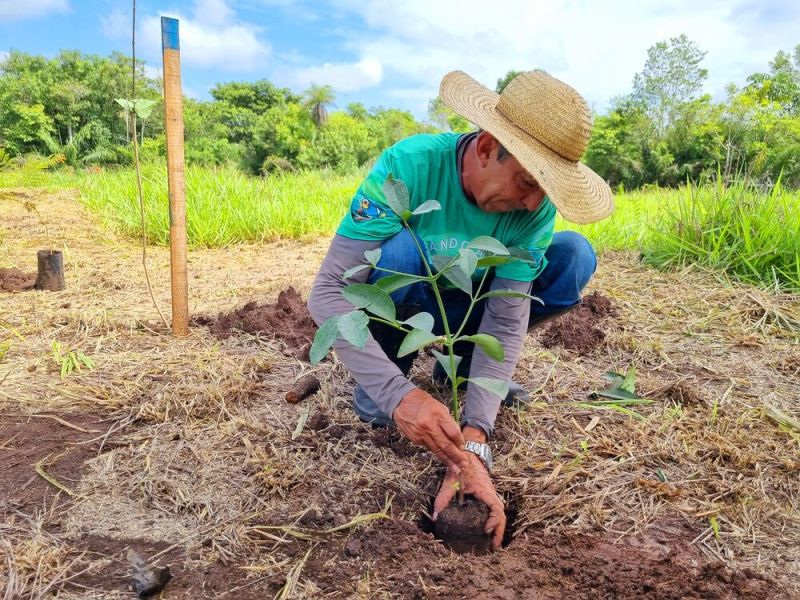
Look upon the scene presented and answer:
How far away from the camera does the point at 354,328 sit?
3.37 ft

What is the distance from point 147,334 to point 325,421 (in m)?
1.02

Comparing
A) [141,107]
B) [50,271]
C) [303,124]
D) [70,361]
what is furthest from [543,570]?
[303,124]

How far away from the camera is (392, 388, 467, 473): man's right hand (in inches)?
46.5

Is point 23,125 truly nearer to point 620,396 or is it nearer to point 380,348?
point 380,348

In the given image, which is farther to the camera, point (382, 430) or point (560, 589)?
point (382, 430)

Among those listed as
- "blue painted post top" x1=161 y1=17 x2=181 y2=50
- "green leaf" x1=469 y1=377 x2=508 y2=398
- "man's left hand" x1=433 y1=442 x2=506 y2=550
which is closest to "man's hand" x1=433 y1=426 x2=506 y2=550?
"man's left hand" x1=433 y1=442 x2=506 y2=550

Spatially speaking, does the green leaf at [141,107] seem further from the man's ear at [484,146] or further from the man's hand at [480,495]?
the man's hand at [480,495]

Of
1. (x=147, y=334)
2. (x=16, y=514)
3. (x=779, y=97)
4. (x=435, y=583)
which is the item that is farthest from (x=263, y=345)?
(x=779, y=97)

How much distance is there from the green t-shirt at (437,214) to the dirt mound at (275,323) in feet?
2.82

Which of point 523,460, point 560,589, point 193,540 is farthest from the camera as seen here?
point 523,460

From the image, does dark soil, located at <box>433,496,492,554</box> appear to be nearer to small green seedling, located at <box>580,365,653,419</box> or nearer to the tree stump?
small green seedling, located at <box>580,365,653,419</box>

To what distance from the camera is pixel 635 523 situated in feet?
4.24

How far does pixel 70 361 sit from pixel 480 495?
1.51 meters

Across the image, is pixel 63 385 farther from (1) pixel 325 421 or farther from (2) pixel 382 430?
(2) pixel 382 430
